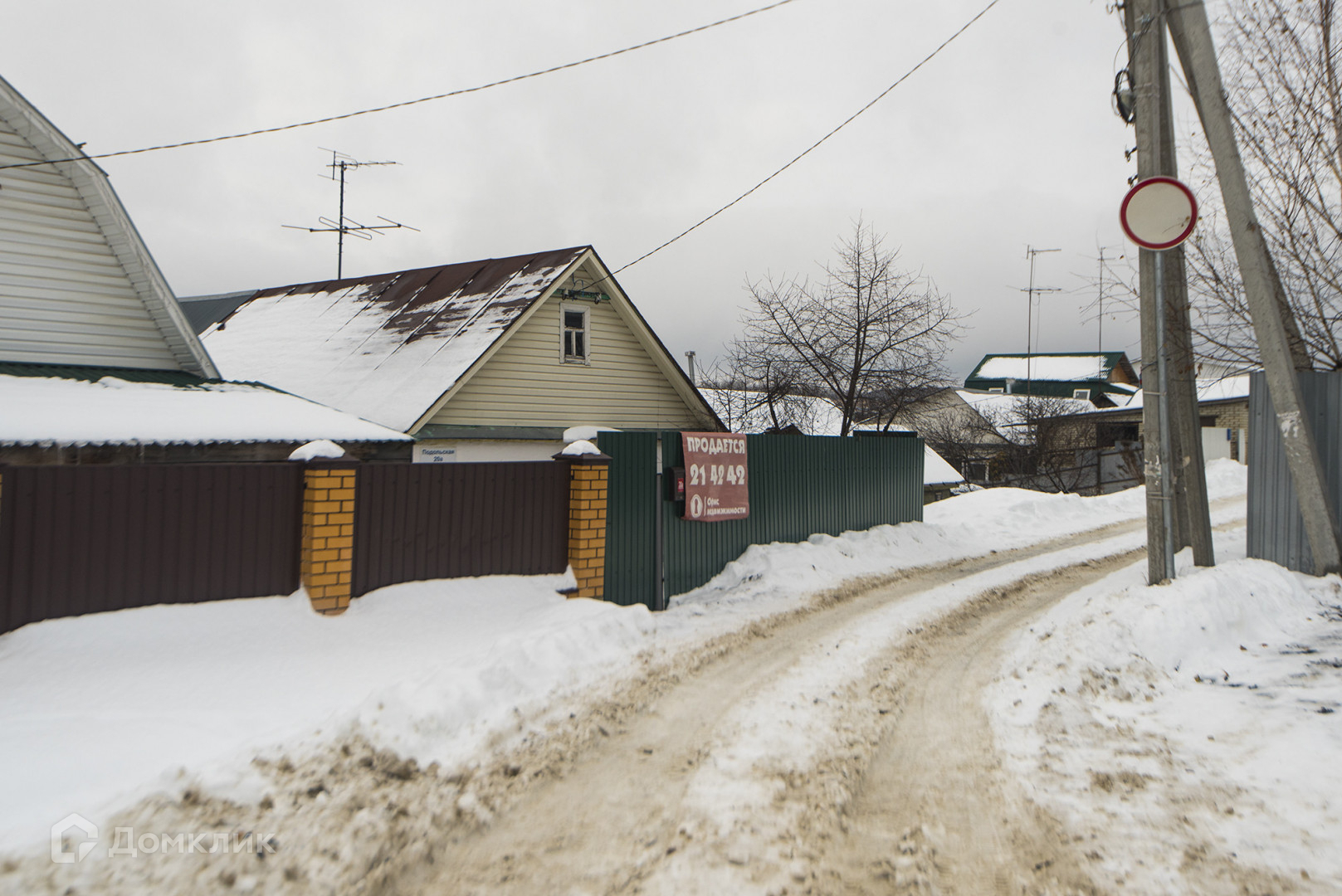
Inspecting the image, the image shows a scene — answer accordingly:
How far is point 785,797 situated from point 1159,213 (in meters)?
6.35

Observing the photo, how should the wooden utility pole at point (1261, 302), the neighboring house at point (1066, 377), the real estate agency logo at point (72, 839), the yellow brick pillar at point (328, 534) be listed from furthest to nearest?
1. the neighboring house at point (1066, 377)
2. the wooden utility pole at point (1261, 302)
3. the yellow brick pillar at point (328, 534)
4. the real estate agency logo at point (72, 839)

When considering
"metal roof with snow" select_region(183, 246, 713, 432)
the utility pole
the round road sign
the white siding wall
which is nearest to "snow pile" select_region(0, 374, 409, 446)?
the white siding wall

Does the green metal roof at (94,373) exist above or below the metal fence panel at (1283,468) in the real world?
above

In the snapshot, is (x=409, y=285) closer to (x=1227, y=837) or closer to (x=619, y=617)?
(x=619, y=617)

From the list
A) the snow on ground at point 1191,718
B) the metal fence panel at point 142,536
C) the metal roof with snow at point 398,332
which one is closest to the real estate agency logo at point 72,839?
the metal fence panel at point 142,536

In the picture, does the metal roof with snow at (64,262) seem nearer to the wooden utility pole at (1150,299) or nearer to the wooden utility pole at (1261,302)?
the wooden utility pole at (1150,299)

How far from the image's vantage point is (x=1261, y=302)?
7.33 m

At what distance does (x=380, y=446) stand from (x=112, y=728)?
28.5 ft

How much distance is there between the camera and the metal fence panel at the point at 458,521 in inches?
271

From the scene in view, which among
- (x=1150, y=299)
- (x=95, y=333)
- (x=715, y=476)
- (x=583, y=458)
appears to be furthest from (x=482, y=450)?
(x=1150, y=299)

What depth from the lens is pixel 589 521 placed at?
27.5ft

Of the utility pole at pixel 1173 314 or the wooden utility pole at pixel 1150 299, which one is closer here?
the wooden utility pole at pixel 1150 299

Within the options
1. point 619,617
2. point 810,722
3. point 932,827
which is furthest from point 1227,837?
point 619,617

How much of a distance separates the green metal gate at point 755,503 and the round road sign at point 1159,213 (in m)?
5.37
